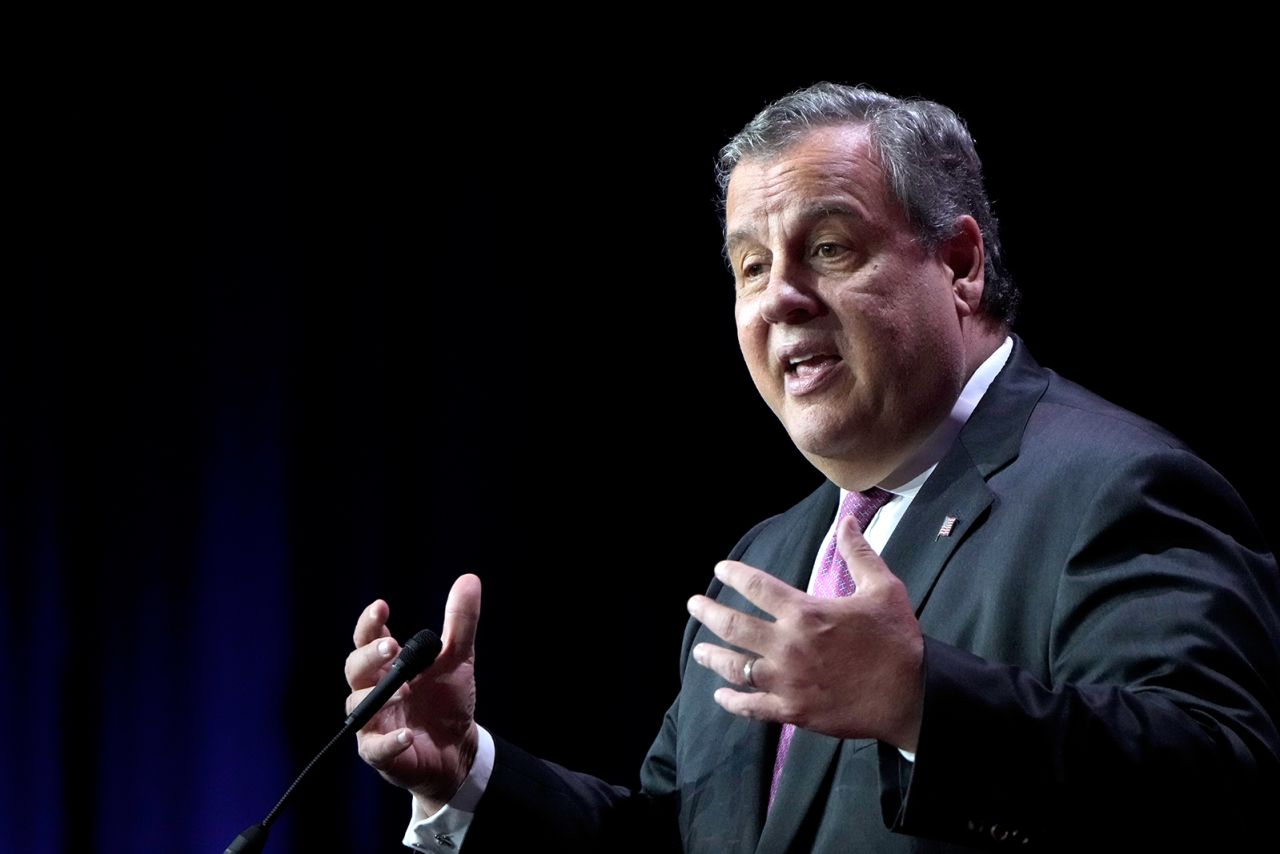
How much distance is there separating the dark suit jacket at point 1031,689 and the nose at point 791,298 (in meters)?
0.30

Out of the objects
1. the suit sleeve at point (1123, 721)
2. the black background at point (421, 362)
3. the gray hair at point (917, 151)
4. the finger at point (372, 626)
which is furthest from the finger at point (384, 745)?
the black background at point (421, 362)

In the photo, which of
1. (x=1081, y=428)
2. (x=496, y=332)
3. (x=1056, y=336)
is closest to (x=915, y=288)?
(x=1081, y=428)

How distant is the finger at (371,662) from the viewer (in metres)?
1.85

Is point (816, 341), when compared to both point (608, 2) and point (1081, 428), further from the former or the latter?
point (608, 2)

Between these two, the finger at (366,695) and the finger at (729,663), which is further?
the finger at (366,695)

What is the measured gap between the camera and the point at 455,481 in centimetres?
345

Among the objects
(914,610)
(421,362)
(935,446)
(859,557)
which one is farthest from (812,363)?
(421,362)

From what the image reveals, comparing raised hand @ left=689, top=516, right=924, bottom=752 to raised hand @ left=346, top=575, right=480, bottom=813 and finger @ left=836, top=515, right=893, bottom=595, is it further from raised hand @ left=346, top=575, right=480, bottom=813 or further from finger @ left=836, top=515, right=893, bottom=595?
raised hand @ left=346, top=575, right=480, bottom=813

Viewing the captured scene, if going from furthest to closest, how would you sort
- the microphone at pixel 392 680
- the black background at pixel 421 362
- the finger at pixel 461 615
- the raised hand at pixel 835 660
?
the black background at pixel 421 362 < the finger at pixel 461 615 < the microphone at pixel 392 680 < the raised hand at pixel 835 660

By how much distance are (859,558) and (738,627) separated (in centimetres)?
15

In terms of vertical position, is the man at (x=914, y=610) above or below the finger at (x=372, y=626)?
above

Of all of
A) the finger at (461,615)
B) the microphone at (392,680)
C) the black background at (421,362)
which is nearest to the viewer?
the microphone at (392,680)

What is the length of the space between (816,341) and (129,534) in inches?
78.8

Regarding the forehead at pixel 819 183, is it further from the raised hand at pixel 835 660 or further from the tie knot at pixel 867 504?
the raised hand at pixel 835 660
